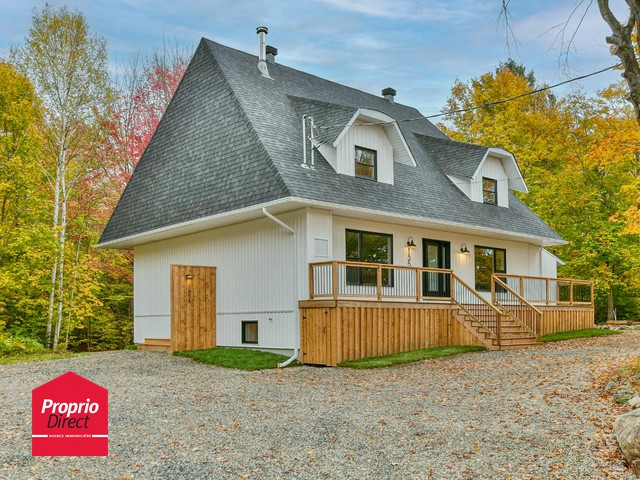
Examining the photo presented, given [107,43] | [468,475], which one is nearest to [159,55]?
[107,43]

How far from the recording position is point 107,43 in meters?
19.6

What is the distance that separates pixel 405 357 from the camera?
13570 millimetres

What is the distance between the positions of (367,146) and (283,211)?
11.0ft

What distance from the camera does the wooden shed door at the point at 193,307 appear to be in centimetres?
1509

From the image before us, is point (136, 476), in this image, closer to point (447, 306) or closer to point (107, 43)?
point (447, 306)

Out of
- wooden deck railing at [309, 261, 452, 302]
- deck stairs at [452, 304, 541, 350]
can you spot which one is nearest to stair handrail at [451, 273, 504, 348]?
deck stairs at [452, 304, 541, 350]

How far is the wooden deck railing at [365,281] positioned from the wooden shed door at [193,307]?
11.4ft

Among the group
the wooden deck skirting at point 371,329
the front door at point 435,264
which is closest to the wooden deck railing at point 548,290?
the front door at point 435,264

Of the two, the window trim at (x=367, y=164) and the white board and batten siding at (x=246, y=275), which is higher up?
the window trim at (x=367, y=164)

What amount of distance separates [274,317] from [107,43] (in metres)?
11.5

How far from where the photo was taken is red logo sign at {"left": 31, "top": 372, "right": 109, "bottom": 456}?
392 centimetres

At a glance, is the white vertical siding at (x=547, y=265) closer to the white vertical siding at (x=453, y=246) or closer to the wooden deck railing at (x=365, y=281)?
the white vertical siding at (x=453, y=246)

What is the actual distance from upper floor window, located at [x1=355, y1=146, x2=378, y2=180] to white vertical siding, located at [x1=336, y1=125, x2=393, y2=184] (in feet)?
0.36

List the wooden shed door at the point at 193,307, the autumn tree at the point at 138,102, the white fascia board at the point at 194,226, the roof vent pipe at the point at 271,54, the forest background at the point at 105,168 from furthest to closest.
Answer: the autumn tree at the point at 138,102 → the roof vent pipe at the point at 271,54 → the forest background at the point at 105,168 → the wooden shed door at the point at 193,307 → the white fascia board at the point at 194,226
